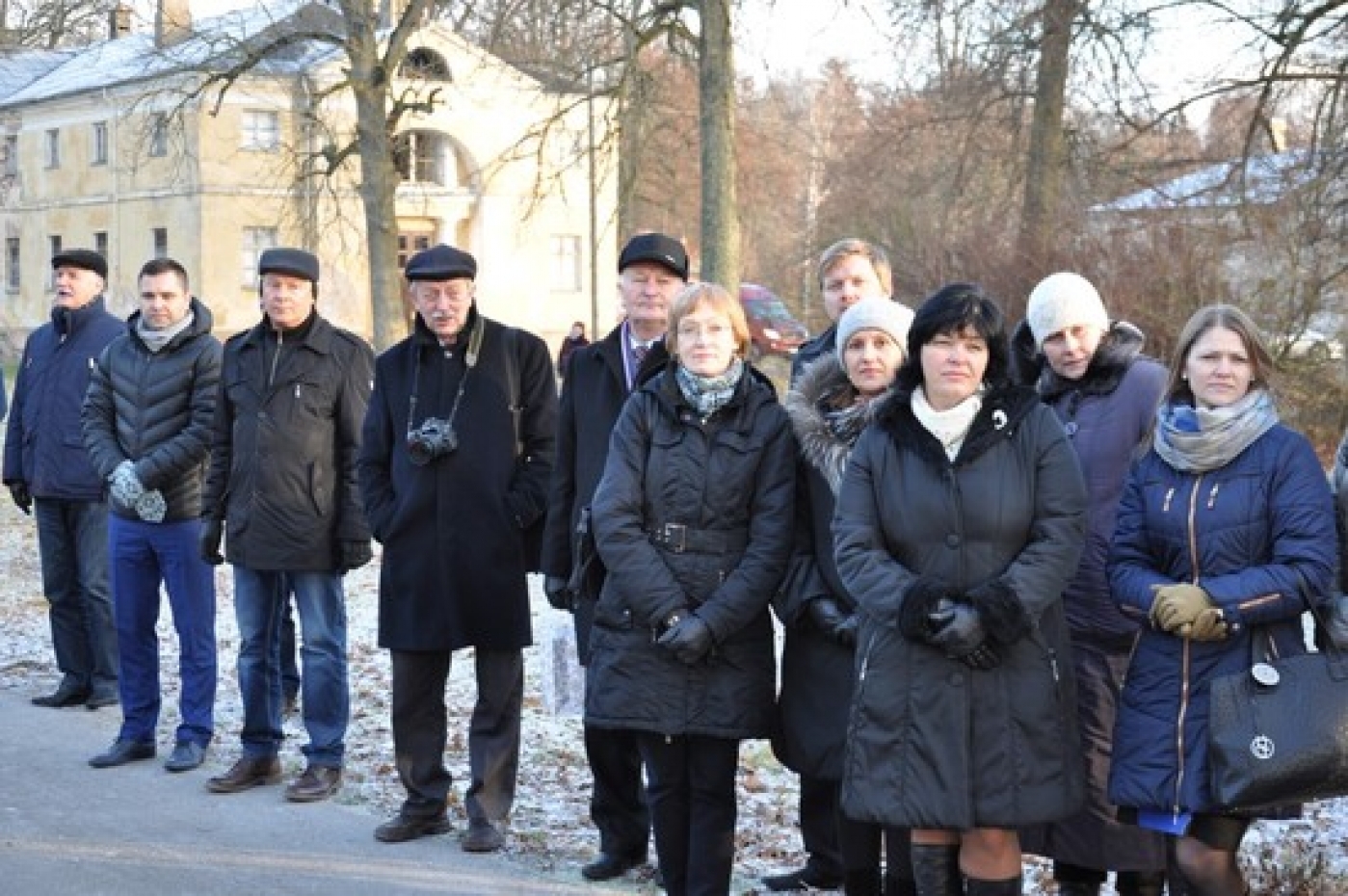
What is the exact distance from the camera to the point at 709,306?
18.5 feet

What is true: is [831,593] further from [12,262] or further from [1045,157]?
[12,262]

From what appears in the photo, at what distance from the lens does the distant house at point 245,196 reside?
1863 inches

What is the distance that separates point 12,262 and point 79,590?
5198 cm

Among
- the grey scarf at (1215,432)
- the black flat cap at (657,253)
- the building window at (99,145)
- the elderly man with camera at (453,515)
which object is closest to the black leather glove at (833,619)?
the grey scarf at (1215,432)

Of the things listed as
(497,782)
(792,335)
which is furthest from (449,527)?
(792,335)

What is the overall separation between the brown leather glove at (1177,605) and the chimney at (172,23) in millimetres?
20564

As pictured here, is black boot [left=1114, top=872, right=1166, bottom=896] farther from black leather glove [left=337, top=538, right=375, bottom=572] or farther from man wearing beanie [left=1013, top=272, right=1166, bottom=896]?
black leather glove [left=337, top=538, right=375, bottom=572]

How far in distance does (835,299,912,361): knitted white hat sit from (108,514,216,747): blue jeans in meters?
3.75

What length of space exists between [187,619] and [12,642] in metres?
3.84

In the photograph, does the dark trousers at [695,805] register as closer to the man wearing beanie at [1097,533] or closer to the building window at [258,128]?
the man wearing beanie at [1097,533]

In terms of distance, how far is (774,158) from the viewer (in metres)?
57.8

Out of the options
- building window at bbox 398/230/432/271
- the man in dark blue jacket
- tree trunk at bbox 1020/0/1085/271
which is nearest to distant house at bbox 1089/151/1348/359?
tree trunk at bbox 1020/0/1085/271

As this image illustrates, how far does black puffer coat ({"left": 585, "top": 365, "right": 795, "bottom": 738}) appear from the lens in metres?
5.50

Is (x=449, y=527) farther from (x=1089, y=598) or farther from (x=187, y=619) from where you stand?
(x=1089, y=598)
